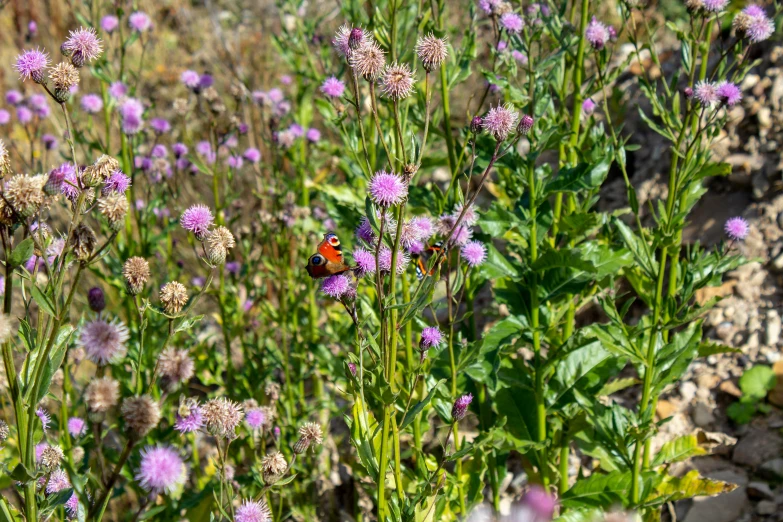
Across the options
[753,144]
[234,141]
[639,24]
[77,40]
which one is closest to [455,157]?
[77,40]

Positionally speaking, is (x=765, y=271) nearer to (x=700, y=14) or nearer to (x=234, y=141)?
(x=700, y=14)

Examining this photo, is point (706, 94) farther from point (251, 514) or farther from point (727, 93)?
point (251, 514)

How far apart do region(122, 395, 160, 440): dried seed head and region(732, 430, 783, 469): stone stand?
3.03m

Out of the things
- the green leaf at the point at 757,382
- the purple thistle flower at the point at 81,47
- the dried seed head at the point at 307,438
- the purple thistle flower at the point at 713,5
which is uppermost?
the purple thistle flower at the point at 713,5

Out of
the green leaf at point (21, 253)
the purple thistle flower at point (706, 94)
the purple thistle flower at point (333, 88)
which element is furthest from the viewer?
the purple thistle flower at point (333, 88)

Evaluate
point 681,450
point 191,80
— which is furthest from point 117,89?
point 681,450

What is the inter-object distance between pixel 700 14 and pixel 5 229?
2477mm

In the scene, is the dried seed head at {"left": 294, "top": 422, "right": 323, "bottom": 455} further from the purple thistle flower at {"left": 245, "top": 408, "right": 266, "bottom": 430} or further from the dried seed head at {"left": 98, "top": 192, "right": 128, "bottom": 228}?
the dried seed head at {"left": 98, "top": 192, "right": 128, "bottom": 228}

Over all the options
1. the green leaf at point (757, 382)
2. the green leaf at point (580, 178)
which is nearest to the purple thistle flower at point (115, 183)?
the green leaf at point (580, 178)

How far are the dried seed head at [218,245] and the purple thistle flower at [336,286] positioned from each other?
286mm

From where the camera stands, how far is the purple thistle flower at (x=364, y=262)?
2.02m

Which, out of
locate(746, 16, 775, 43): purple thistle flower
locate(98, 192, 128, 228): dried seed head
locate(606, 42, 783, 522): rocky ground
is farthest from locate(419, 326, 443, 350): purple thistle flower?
locate(746, 16, 775, 43): purple thistle flower

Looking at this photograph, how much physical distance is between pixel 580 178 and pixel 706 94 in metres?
0.53

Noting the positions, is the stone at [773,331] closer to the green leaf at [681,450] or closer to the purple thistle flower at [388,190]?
the green leaf at [681,450]
